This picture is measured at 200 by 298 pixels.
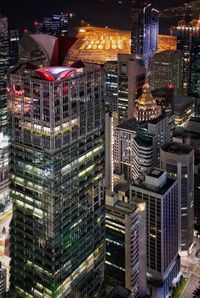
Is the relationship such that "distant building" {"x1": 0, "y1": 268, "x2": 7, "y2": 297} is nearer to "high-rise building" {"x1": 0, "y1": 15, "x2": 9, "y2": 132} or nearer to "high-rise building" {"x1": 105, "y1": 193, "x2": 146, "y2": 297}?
"high-rise building" {"x1": 105, "y1": 193, "x2": 146, "y2": 297}

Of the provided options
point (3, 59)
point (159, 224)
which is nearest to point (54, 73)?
point (159, 224)

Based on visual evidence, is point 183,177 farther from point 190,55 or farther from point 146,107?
point 190,55

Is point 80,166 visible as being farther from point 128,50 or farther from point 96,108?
point 128,50

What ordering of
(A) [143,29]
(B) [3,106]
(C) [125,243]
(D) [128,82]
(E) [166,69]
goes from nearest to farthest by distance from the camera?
(C) [125,243] < (B) [3,106] < (D) [128,82] < (E) [166,69] < (A) [143,29]

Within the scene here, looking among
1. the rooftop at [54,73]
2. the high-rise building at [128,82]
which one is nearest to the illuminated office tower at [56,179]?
the rooftop at [54,73]

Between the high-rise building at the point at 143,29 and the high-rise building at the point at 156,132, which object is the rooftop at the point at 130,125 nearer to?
the high-rise building at the point at 156,132

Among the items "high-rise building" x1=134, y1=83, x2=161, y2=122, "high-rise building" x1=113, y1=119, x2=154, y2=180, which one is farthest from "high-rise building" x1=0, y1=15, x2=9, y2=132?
"high-rise building" x1=134, y1=83, x2=161, y2=122
